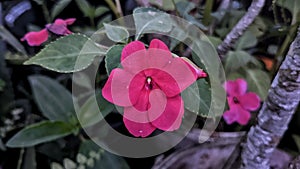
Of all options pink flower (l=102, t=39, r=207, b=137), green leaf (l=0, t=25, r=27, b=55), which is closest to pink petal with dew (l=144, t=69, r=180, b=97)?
pink flower (l=102, t=39, r=207, b=137)

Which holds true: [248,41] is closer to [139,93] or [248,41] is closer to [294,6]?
[294,6]

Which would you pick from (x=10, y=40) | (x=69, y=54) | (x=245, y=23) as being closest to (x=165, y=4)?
(x=245, y=23)

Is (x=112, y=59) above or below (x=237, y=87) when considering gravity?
above

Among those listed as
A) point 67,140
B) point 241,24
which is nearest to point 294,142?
point 241,24

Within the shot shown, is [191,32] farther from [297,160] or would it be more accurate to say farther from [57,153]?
[57,153]

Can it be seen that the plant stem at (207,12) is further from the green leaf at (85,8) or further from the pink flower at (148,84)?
the pink flower at (148,84)

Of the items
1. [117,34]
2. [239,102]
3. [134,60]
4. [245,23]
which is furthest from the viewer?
[239,102]

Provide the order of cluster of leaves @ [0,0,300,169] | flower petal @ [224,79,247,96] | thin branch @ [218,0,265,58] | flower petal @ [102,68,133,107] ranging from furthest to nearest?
flower petal @ [224,79,247,96] < thin branch @ [218,0,265,58] < cluster of leaves @ [0,0,300,169] < flower petal @ [102,68,133,107]

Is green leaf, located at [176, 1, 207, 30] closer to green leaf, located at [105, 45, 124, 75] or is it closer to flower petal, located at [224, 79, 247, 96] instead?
flower petal, located at [224, 79, 247, 96]
